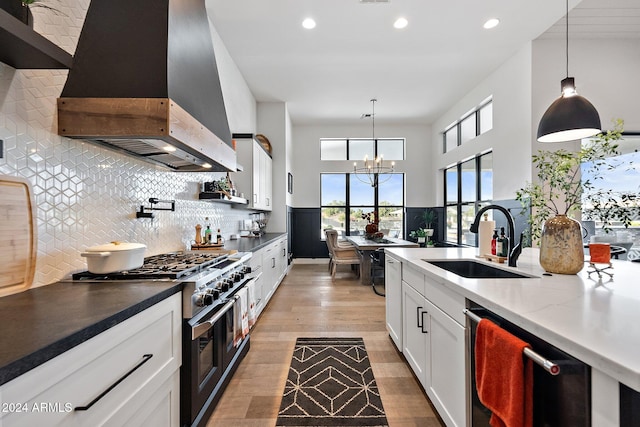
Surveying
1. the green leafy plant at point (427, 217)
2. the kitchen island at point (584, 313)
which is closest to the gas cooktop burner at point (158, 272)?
the kitchen island at point (584, 313)

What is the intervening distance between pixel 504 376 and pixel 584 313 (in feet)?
1.06

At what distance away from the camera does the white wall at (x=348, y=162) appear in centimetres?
722

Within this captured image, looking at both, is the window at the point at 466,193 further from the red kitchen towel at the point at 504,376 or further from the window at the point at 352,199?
the red kitchen towel at the point at 504,376

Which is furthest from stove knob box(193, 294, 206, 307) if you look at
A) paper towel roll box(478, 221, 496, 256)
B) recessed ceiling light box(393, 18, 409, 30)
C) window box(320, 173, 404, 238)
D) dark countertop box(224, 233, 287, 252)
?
window box(320, 173, 404, 238)

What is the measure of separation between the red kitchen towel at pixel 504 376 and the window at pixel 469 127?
481 cm

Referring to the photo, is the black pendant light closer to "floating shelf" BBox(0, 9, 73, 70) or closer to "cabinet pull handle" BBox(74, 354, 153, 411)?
"cabinet pull handle" BBox(74, 354, 153, 411)

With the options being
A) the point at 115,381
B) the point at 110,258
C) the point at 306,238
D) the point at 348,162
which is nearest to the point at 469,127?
the point at 348,162

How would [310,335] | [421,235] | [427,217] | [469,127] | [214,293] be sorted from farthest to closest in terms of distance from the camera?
[427,217], [421,235], [469,127], [310,335], [214,293]

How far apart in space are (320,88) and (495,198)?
3.57 m

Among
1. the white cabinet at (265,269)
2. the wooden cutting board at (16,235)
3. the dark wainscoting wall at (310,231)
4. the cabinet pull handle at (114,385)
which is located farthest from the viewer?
the dark wainscoting wall at (310,231)

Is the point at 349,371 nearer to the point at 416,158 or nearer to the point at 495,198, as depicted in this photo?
the point at 495,198

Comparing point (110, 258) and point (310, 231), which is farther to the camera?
point (310, 231)

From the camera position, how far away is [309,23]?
3.29 meters

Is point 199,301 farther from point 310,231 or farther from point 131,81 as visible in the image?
point 310,231
